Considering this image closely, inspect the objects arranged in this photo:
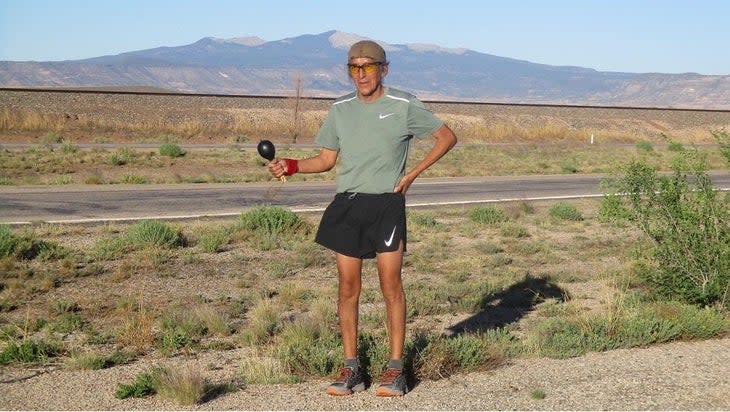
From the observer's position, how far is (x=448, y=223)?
1758 centimetres

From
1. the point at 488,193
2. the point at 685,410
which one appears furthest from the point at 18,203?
the point at 685,410

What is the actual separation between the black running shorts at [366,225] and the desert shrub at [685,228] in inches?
166

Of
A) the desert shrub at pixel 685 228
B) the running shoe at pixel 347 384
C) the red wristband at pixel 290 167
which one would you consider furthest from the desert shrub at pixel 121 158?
the running shoe at pixel 347 384

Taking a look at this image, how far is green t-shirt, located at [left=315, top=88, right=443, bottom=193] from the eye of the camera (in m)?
6.39

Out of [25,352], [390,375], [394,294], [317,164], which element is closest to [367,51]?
[317,164]

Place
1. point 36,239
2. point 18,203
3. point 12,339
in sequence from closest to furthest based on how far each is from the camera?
point 12,339 → point 36,239 → point 18,203

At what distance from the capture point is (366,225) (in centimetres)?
646

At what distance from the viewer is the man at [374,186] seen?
6.39 meters

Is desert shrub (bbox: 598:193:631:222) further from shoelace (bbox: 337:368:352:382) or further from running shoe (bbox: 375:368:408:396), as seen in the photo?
shoelace (bbox: 337:368:352:382)

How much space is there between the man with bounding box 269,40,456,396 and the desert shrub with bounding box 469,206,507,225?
11.1 m

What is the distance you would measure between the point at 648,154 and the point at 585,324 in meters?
37.3

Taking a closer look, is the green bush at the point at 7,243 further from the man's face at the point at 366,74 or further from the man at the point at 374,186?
the man's face at the point at 366,74

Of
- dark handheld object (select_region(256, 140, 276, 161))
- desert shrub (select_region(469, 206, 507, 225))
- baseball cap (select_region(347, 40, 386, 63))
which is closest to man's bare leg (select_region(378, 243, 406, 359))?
dark handheld object (select_region(256, 140, 276, 161))

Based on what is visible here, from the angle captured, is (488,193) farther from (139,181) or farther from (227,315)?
(227,315)
